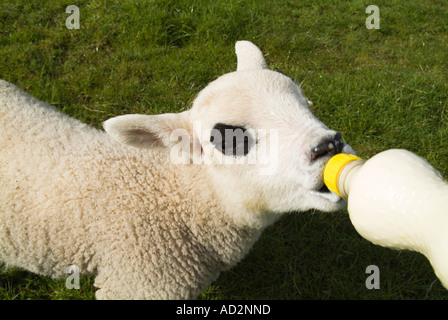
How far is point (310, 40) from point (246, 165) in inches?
173

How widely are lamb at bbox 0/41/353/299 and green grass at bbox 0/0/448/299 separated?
816 mm

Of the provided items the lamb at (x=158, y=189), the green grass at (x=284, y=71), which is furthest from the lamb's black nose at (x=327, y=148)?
the green grass at (x=284, y=71)

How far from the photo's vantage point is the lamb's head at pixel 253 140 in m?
2.10

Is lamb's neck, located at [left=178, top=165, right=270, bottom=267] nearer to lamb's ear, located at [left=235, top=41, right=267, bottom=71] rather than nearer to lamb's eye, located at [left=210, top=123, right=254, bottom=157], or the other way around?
lamb's eye, located at [left=210, top=123, right=254, bottom=157]

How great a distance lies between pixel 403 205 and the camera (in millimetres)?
1365

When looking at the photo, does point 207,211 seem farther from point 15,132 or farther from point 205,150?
point 15,132

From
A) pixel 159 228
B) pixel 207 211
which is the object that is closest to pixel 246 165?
pixel 207 211

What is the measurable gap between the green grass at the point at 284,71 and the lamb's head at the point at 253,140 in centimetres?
146

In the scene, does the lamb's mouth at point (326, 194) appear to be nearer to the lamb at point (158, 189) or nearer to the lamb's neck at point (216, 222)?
the lamb at point (158, 189)

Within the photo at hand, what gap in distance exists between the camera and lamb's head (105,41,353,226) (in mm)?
2096

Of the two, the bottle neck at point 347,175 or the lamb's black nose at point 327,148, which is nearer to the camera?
the bottle neck at point 347,175

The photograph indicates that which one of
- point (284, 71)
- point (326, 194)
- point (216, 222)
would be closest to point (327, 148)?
point (326, 194)

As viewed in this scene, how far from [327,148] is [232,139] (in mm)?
560

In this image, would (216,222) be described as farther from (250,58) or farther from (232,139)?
(250,58)
